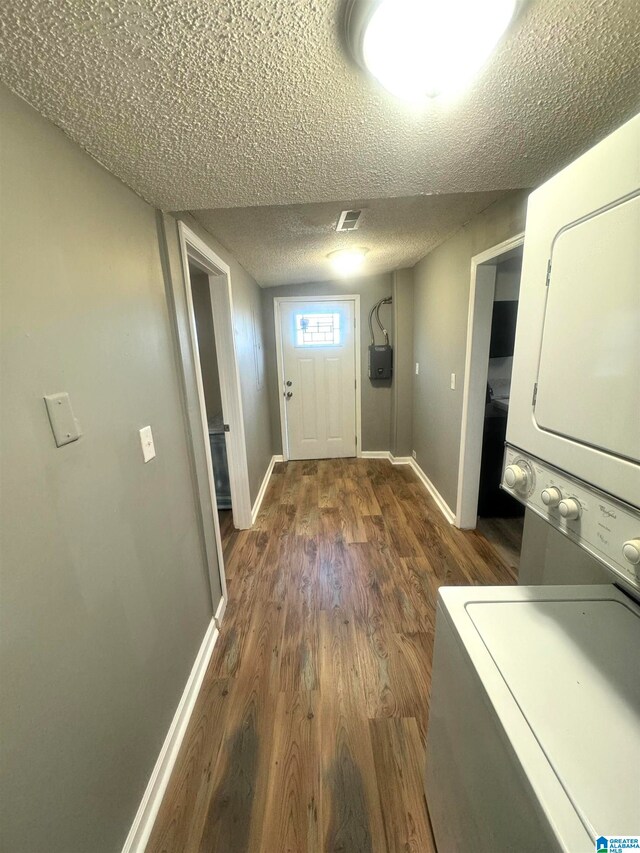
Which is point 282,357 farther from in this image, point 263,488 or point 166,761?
point 166,761

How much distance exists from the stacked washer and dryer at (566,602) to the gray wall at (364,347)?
3.00m

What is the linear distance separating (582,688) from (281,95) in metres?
1.45

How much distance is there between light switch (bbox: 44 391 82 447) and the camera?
2.43 ft

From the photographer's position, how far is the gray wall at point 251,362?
244 centimetres

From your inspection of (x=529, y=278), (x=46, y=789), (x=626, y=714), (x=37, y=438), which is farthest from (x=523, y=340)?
(x=46, y=789)

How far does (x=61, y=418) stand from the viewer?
Answer: 76 centimetres

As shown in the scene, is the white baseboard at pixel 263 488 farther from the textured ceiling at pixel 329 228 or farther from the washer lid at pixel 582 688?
the washer lid at pixel 582 688

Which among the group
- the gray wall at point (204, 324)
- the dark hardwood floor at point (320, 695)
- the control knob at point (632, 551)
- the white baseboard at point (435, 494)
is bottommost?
the dark hardwood floor at point (320, 695)

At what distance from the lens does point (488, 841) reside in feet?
2.03

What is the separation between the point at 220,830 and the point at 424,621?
1171mm

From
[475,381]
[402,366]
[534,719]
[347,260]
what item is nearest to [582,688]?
[534,719]

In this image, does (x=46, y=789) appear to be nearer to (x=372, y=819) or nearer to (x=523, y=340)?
(x=372, y=819)

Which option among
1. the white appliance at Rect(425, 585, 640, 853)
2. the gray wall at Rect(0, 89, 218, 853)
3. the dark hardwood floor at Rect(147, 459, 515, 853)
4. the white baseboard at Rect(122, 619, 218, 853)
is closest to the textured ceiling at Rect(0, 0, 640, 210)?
the gray wall at Rect(0, 89, 218, 853)

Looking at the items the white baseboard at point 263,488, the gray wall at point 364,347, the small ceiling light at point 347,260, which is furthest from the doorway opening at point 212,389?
the small ceiling light at point 347,260
